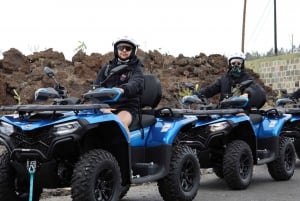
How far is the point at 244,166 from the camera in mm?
9617

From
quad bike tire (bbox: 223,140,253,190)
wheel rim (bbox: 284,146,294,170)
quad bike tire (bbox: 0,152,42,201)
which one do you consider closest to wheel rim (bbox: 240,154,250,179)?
quad bike tire (bbox: 223,140,253,190)

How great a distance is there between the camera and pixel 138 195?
364 inches

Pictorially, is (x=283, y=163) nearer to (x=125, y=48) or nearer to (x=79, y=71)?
(x=125, y=48)

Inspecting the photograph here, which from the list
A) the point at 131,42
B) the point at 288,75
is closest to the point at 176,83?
the point at 288,75

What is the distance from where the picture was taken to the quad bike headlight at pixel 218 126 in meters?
9.06

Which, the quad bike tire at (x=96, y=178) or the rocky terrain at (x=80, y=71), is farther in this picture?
the rocky terrain at (x=80, y=71)

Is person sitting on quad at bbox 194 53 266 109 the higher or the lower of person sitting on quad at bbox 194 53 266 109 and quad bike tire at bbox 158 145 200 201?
the higher

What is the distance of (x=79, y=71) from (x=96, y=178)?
48.1 ft

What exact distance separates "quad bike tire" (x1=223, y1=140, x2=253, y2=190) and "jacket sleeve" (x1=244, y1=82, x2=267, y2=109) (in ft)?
3.85

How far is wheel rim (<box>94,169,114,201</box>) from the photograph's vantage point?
636 centimetres

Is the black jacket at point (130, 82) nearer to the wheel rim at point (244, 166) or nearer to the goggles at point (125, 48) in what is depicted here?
the goggles at point (125, 48)

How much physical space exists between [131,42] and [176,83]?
14.5 m

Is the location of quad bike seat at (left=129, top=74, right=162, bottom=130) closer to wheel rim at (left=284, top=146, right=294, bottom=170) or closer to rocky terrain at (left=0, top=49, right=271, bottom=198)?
wheel rim at (left=284, top=146, right=294, bottom=170)

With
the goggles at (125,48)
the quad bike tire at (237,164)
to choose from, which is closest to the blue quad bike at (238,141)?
the quad bike tire at (237,164)
